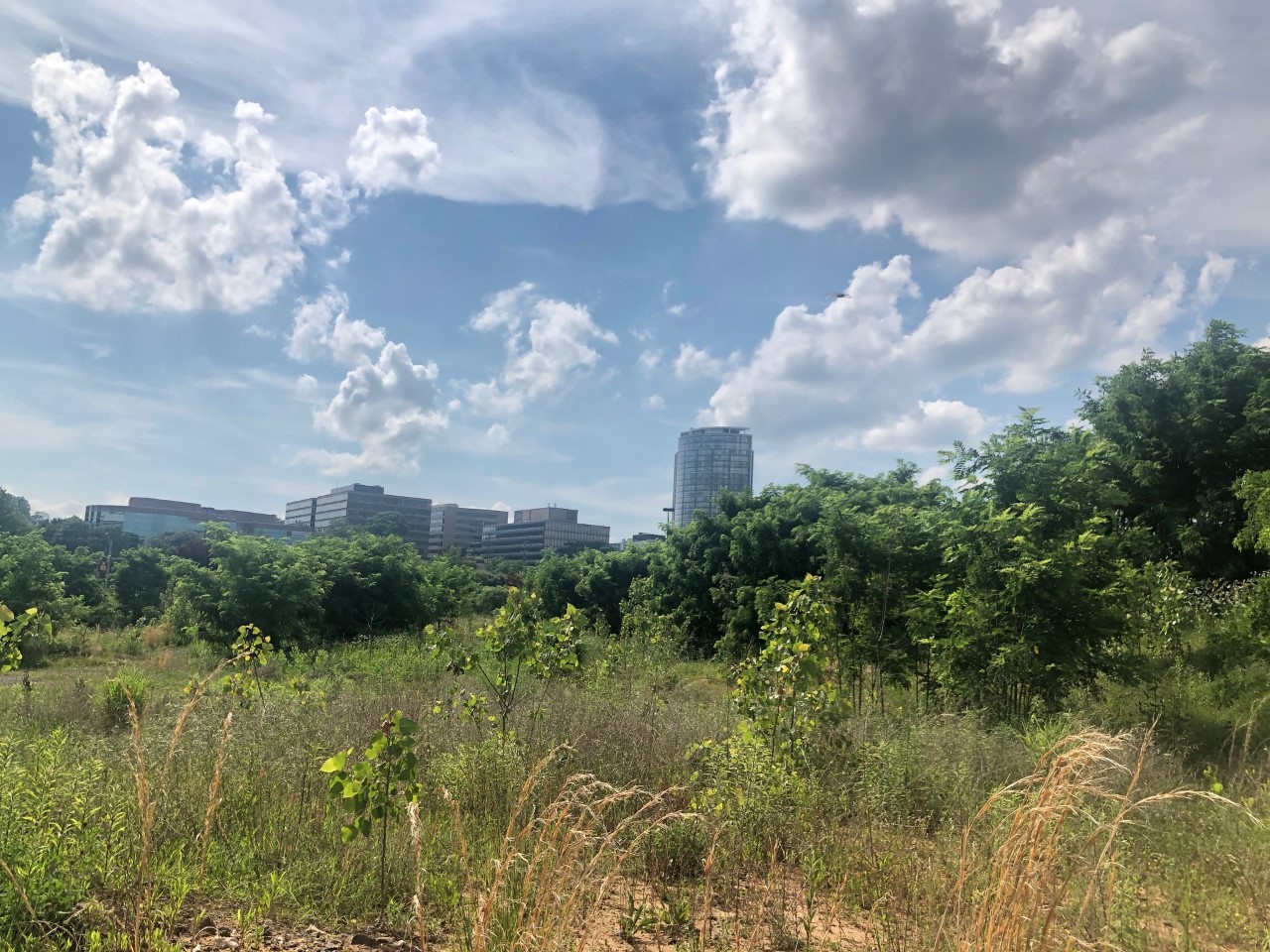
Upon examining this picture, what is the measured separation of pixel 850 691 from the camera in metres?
8.54

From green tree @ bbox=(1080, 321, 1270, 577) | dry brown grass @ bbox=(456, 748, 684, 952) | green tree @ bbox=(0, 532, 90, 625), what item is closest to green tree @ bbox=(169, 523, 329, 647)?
green tree @ bbox=(0, 532, 90, 625)

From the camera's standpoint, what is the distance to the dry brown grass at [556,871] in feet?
6.35

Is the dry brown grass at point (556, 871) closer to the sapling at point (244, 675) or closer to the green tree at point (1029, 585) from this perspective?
the sapling at point (244, 675)

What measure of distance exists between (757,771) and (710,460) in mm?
95044

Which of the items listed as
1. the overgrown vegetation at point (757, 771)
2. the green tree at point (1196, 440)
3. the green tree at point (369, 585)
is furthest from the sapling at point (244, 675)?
the green tree at point (1196, 440)

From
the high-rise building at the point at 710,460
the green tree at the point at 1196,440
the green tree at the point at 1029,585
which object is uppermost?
the high-rise building at the point at 710,460

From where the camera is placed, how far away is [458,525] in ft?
445

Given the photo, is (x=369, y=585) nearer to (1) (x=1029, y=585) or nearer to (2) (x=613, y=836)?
(1) (x=1029, y=585)

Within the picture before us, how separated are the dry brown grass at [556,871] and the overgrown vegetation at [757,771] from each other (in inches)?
1.1

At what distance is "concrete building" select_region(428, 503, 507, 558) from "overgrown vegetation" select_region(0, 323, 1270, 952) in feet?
386

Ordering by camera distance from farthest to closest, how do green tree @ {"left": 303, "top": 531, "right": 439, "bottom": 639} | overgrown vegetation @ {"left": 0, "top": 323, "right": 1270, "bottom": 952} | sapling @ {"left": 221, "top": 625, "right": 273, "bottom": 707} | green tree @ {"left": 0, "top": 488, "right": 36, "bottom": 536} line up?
green tree @ {"left": 0, "top": 488, "right": 36, "bottom": 536} → green tree @ {"left": 303, "top": 531, "right": 439, "bottom": 639} → sapling @ {"left": 221, "top": 625, "right": 273, "bottom": 707} → overgrown vegetation @ {"left": 0, "top": 323, "right": 1270, "bottom": 952}

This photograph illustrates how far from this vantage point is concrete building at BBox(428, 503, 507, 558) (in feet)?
427

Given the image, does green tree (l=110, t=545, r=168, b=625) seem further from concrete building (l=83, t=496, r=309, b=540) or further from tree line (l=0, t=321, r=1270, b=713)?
concrete building (l=83, t=496, r=309, b=540)

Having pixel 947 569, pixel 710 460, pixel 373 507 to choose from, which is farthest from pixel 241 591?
pixel 373 507
